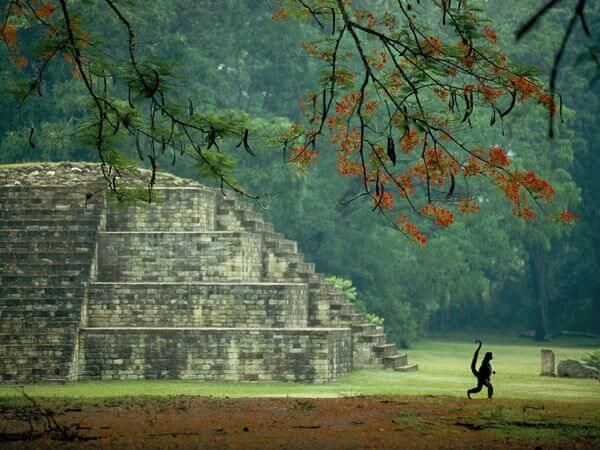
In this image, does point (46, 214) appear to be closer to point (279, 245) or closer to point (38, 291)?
point (38, 291)

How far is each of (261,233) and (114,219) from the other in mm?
3818

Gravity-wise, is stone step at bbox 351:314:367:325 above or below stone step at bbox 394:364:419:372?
above

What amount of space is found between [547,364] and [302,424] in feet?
45.9

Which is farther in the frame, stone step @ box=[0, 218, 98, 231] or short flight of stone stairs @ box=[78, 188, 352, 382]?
stone step @ box=[0, 218, 98, 231]

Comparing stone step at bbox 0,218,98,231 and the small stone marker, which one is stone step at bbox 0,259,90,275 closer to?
stone step at bbox 0,218,98,231

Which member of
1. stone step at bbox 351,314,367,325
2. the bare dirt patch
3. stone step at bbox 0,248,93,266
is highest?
stone step at bbox 0,248,93,266

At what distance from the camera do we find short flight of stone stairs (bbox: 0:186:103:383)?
2494 centimetres

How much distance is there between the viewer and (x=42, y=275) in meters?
27.2

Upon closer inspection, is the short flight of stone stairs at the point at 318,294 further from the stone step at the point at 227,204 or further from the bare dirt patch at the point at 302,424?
the bare dirt patch at the point at 302,424

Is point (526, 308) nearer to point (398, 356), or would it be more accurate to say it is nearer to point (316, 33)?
point (316, 33)

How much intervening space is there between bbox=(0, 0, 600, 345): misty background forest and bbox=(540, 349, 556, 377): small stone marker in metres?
12.2

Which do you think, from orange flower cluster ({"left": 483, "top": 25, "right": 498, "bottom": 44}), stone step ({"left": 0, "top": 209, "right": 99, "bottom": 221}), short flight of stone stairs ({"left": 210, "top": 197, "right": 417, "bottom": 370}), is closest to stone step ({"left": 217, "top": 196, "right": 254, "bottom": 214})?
short flight of stone stairs ({"left": 210, "top": 197, "right": 417, "bottom": 370})

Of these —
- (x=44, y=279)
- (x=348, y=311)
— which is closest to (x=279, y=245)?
(x=348, y=311)

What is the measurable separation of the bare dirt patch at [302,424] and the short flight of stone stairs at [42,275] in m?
6.37
